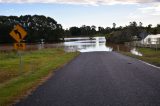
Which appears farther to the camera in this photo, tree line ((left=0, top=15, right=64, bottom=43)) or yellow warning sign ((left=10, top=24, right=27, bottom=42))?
tree line ((left=0, top=15, right=64, bottom=43))

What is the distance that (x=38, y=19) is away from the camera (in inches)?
5891

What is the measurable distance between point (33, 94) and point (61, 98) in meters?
1.54

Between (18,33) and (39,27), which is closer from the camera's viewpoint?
(18,33)

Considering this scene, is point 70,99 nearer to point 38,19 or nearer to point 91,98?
point 91,98

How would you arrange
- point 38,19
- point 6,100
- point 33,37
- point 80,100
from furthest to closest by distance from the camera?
point 38,19 → point 33,37 → point 6,100 → point 80,100

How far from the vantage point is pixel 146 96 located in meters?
10.8

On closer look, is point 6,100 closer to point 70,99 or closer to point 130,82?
point 70,99

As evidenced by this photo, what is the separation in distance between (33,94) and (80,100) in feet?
7.58

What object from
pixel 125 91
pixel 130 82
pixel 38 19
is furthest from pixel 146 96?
pixel 38 19

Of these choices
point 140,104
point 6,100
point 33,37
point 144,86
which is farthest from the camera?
point 33,37

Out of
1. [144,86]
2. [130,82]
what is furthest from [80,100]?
[130,82]

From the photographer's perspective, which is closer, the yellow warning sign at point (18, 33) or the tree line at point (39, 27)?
the yellow warning sign at point (18, 33)

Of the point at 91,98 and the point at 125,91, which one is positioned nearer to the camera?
the point at 91,98

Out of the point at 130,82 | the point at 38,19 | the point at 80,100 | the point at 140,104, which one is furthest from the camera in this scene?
the point at 38,19
